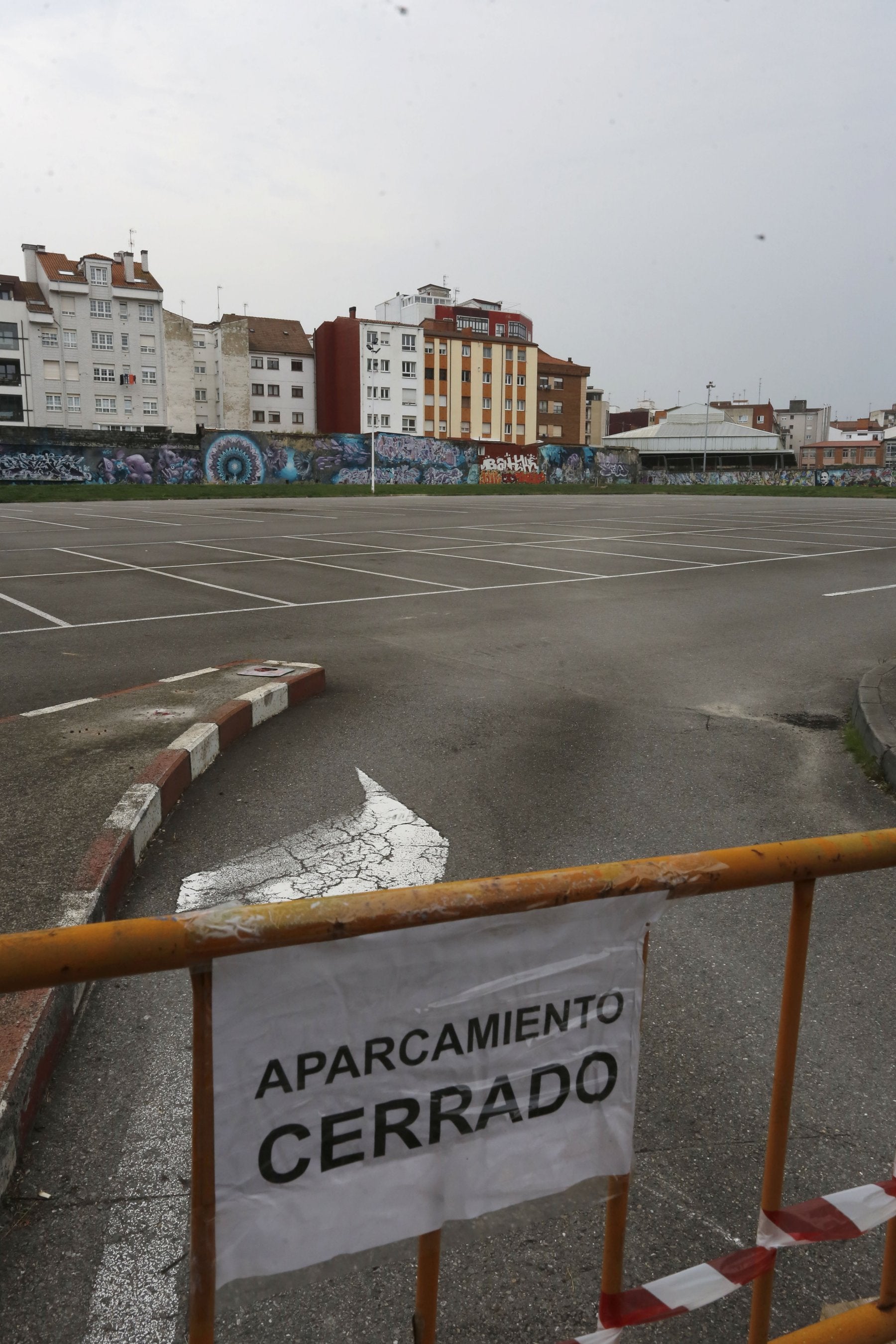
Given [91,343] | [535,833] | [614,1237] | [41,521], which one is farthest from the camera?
[91,343]

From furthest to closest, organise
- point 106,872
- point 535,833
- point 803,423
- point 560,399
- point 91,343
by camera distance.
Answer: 1. point 803,423
2. point 560,399
3. point 91,343
4. point 535,833
5. point 106,872

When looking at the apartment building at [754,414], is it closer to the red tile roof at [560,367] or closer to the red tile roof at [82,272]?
the red tile roof at [560,367]

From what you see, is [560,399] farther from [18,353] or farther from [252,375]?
[18,353]

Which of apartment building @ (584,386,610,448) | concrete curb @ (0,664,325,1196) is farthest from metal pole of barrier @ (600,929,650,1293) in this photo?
apartment building @ (584,386,610,448)

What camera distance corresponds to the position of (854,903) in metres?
4.00

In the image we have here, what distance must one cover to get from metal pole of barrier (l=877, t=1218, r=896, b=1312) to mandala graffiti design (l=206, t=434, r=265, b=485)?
54.6 m

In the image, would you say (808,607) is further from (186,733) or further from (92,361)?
(92,361)

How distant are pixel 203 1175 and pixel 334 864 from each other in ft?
9.03

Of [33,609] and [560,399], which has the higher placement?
[560,399]

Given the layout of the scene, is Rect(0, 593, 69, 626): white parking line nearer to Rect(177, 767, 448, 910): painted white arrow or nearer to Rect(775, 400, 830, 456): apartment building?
Rect(177, 767, 448, 910): painted white arrow

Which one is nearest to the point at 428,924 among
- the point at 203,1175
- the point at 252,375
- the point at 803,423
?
the point at 203,1175

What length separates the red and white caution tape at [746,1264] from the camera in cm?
177

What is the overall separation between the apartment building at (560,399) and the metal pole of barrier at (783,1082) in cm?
10769

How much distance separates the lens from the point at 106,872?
371 centimetres
